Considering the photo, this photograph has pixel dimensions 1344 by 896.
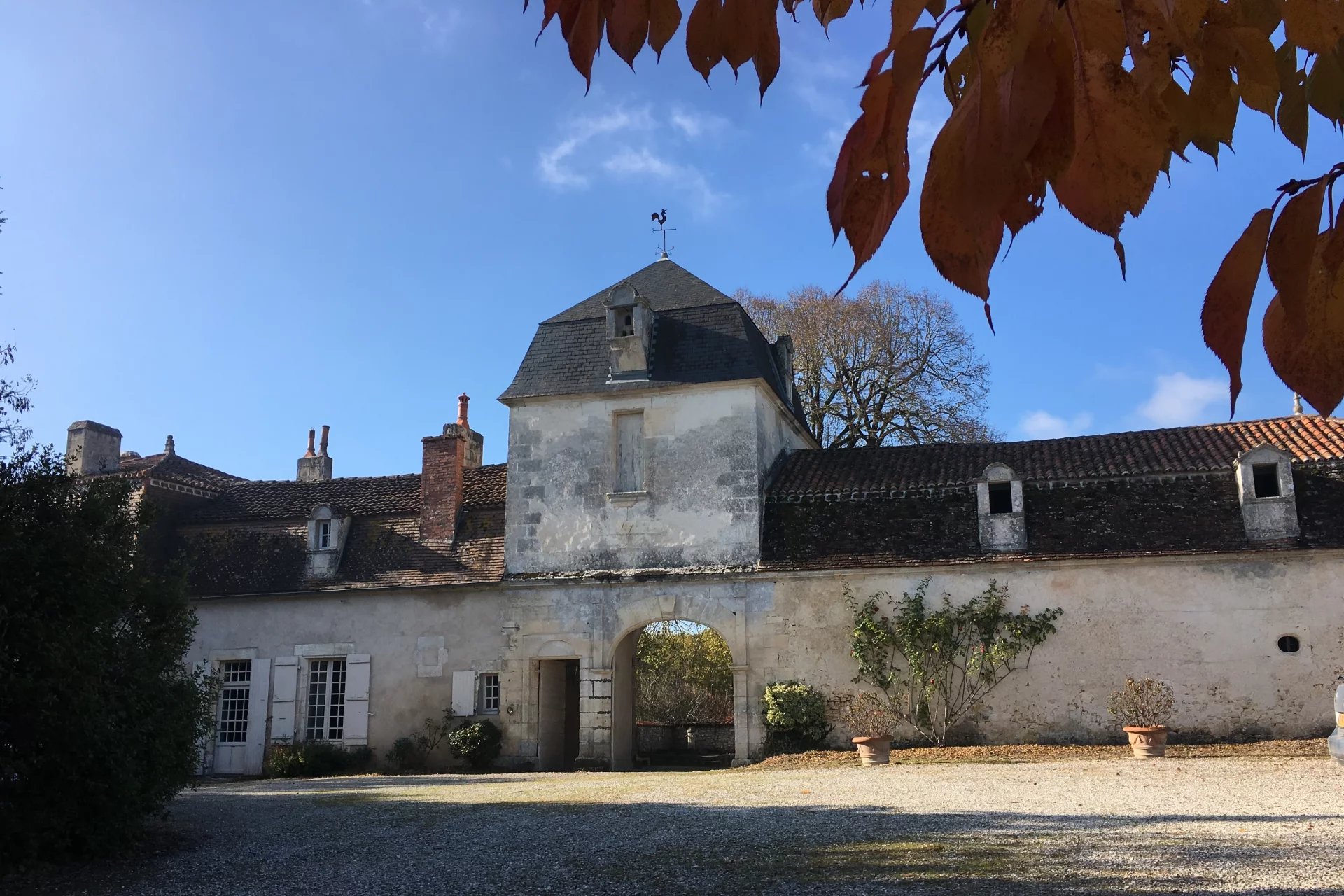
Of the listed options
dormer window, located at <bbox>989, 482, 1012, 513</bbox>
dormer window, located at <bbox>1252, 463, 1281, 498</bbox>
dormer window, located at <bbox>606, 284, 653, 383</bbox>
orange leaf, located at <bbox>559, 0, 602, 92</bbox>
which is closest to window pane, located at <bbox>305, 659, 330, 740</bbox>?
dormer window, located at <bbox>606, 284, 653, 383</bbox>

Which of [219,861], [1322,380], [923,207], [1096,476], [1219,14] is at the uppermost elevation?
[1096,476]

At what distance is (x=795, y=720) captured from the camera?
16.0 meters

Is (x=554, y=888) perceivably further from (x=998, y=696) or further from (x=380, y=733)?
(x=380, y=733)

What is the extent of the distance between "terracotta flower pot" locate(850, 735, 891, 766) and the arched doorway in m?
6.60

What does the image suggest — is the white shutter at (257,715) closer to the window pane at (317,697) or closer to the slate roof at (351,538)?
the window pane at (317,697)

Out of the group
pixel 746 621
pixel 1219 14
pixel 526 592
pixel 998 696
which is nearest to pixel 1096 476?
pixel 998 696

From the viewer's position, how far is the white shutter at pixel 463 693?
702 inches

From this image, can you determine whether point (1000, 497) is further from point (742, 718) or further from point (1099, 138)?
point (1099, 138)

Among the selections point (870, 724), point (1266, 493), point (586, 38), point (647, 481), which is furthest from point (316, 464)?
point (586, 38)

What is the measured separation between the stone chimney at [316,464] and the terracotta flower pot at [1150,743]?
764 inches

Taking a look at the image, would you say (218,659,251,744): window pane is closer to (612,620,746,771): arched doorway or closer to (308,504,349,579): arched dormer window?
(308,504,349,579): arched dormer window

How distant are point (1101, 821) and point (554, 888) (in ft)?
14.2

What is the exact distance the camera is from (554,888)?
6.49 meters

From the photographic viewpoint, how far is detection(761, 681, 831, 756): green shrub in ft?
52.7
